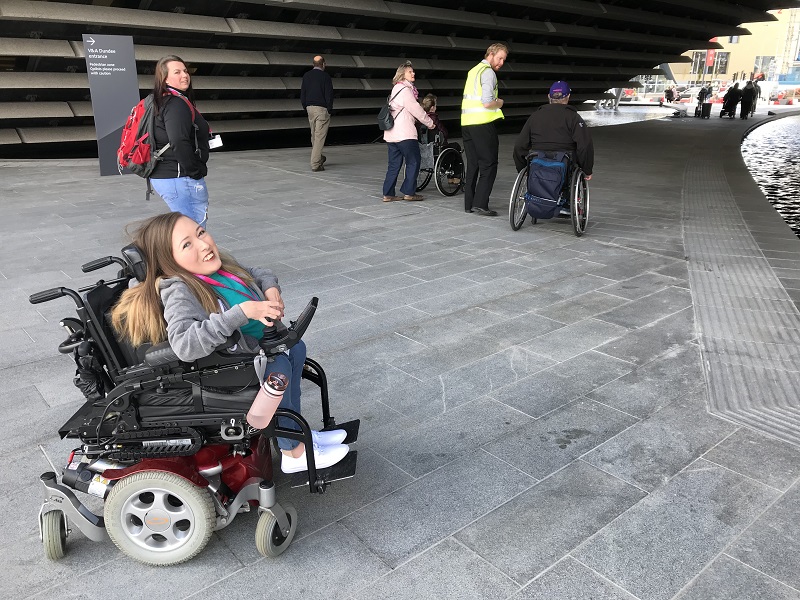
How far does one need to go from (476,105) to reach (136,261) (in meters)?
5.67

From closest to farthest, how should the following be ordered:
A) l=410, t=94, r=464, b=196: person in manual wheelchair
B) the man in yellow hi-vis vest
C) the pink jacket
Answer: the man in yellow hi-vis vest → the pink jacket → l=410, t=94, r=464, b=196: person in manual wheelchair

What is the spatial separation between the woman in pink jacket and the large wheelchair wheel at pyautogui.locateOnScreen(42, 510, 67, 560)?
6.50 meters

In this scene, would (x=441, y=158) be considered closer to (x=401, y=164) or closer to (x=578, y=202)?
(x=401, y=164)

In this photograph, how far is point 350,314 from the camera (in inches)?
178

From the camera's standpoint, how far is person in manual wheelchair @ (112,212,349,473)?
203cm

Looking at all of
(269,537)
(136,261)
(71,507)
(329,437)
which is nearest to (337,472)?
(329,437)

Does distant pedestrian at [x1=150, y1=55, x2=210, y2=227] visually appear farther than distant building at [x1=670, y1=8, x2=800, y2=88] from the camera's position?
No

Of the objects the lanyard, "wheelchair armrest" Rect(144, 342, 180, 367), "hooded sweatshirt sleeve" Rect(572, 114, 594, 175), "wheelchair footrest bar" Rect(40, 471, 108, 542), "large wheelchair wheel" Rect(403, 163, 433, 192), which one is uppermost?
"hooded sweatshirt sleeve" Rect(572, 114, 594, 175)

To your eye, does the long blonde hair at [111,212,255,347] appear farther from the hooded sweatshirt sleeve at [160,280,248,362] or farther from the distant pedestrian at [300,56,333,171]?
the distant pedestrian at [300,56,333,171]

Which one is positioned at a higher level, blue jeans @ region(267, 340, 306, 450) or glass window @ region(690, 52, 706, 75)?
glass window @ region(690, 52, 706, 75)

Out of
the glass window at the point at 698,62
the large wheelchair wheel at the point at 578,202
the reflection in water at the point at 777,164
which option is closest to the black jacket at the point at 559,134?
the large wheelchair wheel at the point at 578,202

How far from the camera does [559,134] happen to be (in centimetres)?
645

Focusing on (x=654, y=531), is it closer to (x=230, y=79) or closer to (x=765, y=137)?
(x=230, y=79)

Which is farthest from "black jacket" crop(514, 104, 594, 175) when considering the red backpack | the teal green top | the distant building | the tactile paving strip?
the distant building
